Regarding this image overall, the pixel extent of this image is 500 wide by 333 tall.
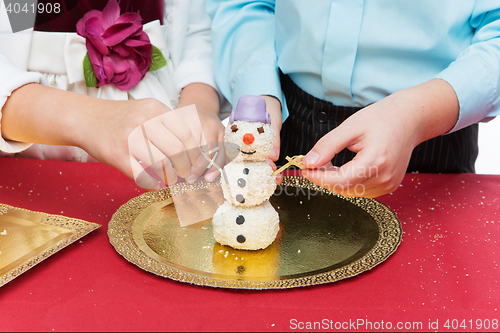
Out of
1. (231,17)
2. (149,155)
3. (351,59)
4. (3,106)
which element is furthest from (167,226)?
(231,17)

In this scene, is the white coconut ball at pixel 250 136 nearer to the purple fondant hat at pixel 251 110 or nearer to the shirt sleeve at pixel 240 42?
the purple fondant hat at pixel 251 110

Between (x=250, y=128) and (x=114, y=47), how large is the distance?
2.14 ft

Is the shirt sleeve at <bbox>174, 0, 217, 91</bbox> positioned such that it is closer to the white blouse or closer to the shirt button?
the white blouse

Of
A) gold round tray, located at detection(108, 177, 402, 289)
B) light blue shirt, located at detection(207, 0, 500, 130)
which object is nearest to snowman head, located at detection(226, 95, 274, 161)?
gold round tray, located at detection(108, 177, 402, 289)

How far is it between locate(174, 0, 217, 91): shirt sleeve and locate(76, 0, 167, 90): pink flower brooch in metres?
0.16

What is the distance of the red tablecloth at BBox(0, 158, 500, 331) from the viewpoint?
0.60 meters

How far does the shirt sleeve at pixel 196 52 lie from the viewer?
1.40 metres

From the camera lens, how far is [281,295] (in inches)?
26.2

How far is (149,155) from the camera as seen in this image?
80 cm

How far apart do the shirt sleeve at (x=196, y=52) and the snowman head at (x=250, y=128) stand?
629mm

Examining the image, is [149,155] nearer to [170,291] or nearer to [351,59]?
[170,291]

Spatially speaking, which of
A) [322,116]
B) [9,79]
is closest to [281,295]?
[322,116]

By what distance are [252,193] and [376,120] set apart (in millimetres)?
306

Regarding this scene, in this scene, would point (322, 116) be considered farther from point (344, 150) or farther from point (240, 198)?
point (240, 198)
